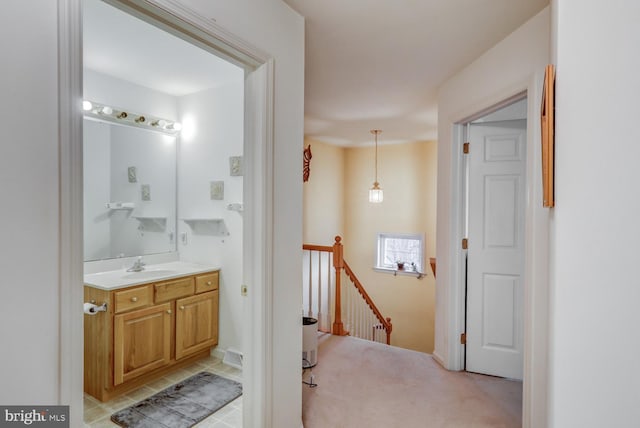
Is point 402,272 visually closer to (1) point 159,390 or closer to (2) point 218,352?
(2) point 218,352

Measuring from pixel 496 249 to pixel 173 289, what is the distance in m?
2.80

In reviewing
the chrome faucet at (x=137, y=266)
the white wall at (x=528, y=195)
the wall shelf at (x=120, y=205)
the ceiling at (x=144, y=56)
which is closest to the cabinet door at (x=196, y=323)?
the chrome faucet at (x=137, y=266)

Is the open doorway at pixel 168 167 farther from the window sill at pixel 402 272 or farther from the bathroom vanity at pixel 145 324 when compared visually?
the window sill at pixel 402 272

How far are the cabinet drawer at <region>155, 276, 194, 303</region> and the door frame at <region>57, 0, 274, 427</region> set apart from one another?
140 centimetres

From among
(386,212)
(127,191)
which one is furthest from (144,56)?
(386,212)

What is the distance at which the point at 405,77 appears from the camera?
2896 mm

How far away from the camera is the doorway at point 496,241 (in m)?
2.75

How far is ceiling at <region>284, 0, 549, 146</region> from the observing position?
1878 mm

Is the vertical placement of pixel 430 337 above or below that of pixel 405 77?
below

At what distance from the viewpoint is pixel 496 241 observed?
2.82 metres

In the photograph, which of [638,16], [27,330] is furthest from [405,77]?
[27,330]

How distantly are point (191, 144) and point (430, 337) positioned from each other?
4960mm

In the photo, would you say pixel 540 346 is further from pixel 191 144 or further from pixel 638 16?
pixel 191 144

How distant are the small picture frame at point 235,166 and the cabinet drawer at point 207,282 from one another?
98 centimetres
